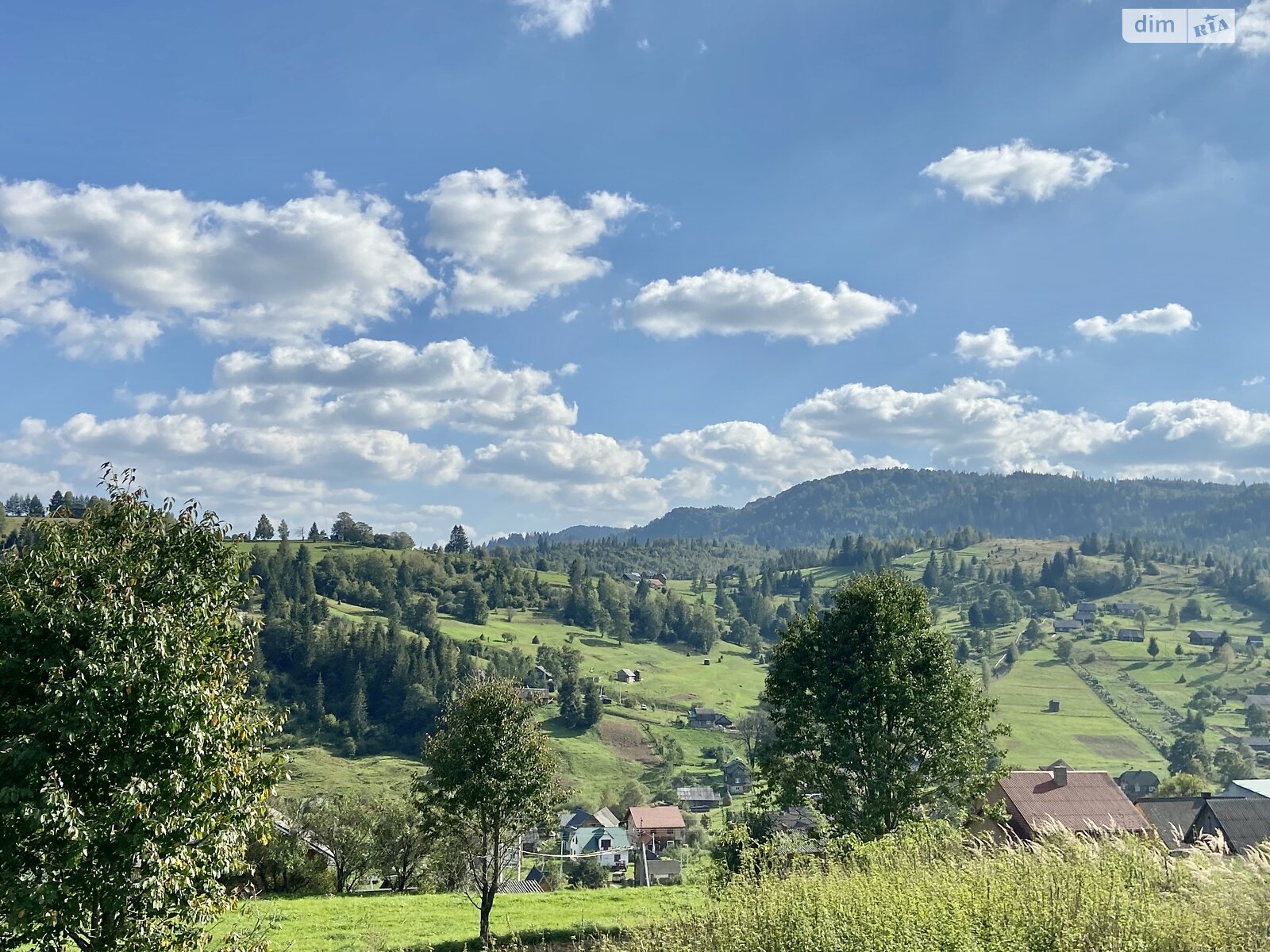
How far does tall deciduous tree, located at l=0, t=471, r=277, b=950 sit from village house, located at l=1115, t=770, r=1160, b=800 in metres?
154

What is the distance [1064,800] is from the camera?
164 feet

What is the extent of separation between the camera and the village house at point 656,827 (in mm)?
118850

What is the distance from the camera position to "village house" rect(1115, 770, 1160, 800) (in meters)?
134

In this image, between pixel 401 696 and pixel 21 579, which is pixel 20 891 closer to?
pixel 21 579

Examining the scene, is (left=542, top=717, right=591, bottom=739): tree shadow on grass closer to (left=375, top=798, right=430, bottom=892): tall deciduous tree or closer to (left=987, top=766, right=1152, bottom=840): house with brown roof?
(left=987, top=766, right=1152, bottom=840): house with brown roof

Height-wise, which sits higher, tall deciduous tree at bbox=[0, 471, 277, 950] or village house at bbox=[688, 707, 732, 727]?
tall deciduous tree at bbox=[0, 471, 277, 950]

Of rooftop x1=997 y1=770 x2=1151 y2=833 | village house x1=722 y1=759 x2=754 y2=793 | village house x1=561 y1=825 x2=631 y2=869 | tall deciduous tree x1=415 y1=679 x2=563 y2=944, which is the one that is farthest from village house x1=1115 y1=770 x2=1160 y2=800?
tall deciduous tree x1=415 y1=679 x2=563 y2=944

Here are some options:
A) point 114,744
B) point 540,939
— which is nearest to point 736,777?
point 540,939

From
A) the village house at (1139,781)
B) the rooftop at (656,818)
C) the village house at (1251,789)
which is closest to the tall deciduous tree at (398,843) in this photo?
the village house at (1251,789)

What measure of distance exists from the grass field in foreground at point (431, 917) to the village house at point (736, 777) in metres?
134

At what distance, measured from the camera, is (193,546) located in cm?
1223

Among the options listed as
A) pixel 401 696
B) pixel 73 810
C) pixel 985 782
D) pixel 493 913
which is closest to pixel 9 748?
pixel 73 810

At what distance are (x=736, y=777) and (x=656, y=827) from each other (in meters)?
44.0

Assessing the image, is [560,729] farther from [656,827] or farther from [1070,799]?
[1070,799]
